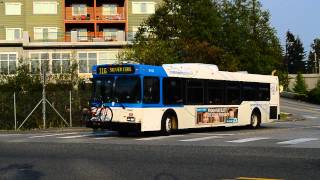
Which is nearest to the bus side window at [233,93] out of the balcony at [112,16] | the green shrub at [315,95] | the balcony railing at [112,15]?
the balcony at [112,16]

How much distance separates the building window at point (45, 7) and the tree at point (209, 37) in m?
14.2

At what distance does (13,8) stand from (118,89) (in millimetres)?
52737

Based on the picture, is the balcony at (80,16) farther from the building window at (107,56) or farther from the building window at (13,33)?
the building window at (107,56)

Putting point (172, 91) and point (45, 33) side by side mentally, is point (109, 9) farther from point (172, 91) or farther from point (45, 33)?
point (172, 91)

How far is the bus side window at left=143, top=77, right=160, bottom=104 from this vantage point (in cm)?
2291

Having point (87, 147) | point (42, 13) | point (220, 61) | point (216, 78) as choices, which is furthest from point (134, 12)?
point (87, 147)

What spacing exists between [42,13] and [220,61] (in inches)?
1089

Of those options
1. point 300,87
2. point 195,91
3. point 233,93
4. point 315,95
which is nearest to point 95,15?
point 315,95

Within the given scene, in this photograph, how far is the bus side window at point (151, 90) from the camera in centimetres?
2291

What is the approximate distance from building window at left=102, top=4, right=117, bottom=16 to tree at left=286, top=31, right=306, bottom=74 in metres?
106

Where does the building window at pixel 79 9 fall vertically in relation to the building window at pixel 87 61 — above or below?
above

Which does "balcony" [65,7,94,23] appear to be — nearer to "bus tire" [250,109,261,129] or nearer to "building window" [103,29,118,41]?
"building window" [103,29,118,41]

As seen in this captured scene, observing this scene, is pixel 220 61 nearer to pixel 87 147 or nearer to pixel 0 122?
pixel 0 122

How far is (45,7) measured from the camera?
72.0 meters
